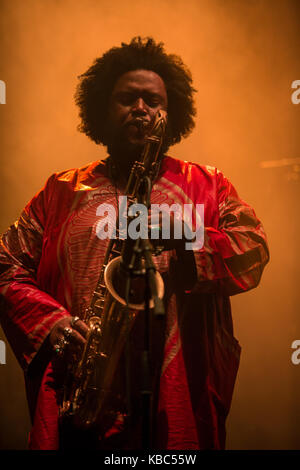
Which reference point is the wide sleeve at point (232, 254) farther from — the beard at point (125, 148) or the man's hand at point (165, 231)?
the beard at point (125, 148)

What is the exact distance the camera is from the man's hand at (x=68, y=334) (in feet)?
5.73

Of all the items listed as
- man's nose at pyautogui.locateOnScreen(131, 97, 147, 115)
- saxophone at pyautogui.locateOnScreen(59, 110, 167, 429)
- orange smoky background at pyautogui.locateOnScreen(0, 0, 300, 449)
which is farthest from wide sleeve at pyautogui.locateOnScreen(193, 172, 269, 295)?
orange smoky background at pyautogui.locateOnScreen(0, 0, 300, 449)

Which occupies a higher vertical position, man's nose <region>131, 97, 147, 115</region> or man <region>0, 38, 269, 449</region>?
man's nose <region>131, 97, 147, 115</region>

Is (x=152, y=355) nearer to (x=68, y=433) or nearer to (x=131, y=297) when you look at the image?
(x=131, y=297)

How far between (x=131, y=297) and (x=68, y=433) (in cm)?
56

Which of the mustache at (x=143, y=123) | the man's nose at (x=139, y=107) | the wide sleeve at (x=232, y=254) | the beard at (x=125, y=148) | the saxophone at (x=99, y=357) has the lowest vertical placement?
the saxophone at (x=99, y=357)

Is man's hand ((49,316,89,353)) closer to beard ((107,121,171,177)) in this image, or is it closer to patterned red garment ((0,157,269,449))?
patterned red garment ((0,157,269,449))

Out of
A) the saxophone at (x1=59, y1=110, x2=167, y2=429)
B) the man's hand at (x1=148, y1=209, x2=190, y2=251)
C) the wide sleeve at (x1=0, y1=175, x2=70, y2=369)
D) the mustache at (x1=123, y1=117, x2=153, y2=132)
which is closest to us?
the man's hand at (x1=148, y1=209, x2=190, y2=251)

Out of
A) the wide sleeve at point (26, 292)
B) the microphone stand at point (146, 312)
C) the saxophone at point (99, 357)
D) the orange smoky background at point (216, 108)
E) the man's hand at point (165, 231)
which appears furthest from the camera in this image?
the orange smoky background at point (216, 108)

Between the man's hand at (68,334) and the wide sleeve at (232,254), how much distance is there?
1.51ft

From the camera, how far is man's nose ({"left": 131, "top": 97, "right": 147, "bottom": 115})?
6.85 ft

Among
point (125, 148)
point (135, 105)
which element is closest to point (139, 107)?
point (135, 105)

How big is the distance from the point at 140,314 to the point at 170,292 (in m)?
0.14

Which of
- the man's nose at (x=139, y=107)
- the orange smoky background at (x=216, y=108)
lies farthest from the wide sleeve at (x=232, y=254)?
the orange smoky background at (x=216, y=108)
